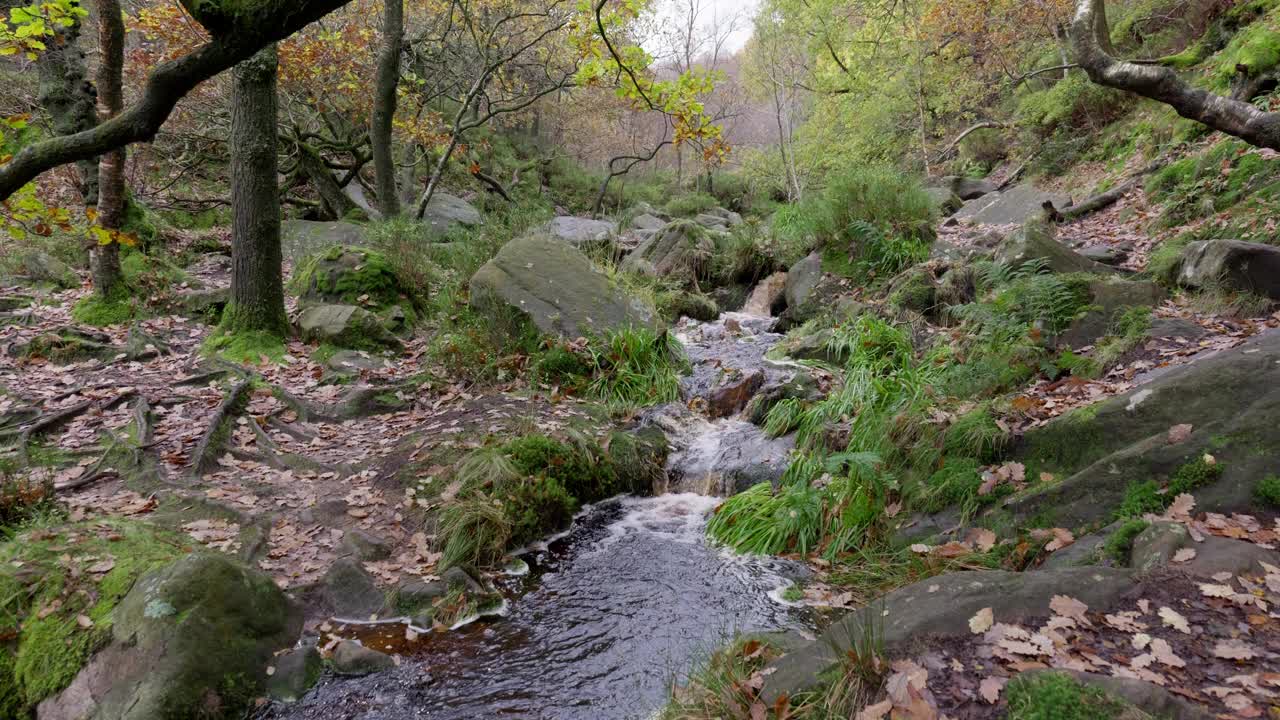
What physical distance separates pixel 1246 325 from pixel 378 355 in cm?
827

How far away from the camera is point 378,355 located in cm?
764

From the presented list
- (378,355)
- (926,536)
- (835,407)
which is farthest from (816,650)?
(378,355)

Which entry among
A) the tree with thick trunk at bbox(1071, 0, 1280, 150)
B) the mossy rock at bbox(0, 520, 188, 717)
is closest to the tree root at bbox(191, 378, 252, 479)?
the mossy rock at bbox(0, 520, 188, 717)

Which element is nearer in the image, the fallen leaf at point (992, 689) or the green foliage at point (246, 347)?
the fallen leaf at point (992, 689)

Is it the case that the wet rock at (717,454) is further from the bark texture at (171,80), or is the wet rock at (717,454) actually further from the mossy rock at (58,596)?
the bark texture at (171,80)

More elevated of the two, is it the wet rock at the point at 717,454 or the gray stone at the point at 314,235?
the gray stone at the point at 314,235

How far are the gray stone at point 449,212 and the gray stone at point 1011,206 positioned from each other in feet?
33.7

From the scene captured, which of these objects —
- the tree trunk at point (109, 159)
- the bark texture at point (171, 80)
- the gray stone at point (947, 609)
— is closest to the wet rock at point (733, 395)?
the gray stone at point (947, 609)

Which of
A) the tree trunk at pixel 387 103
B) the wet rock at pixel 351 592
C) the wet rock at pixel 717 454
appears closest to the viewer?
the wet rock at pixel 351 592

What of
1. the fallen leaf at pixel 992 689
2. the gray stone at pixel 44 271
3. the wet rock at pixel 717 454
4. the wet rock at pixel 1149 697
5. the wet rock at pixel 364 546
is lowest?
the wet rock at pixel 364 546

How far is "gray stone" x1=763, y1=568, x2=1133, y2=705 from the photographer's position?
260cm

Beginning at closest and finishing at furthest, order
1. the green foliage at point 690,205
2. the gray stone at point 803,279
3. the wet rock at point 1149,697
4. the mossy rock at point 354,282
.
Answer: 1. the wet rock at point 1149,697
2. the mossy rock at point 354,282
3. the gray stone at point 803,279
4. the green foliage at point 690,205

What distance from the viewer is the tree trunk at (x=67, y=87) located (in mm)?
7465

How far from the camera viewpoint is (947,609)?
8.77 ft
